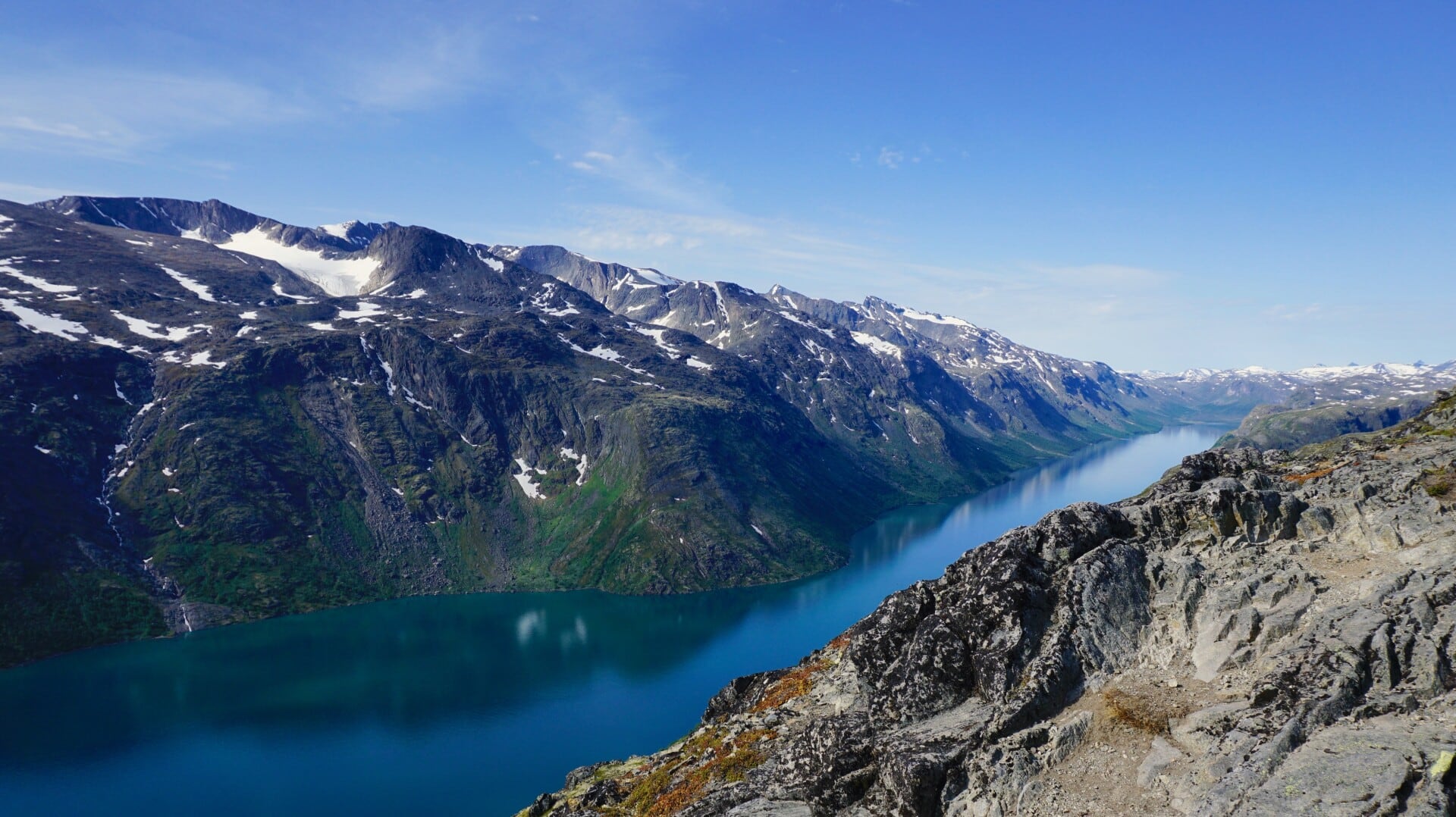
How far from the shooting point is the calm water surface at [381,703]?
89625mm

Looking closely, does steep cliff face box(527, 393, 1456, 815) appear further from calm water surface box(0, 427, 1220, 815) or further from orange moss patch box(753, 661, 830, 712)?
calm water surface box(0, 427, 1220, 815)

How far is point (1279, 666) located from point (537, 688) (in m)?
118

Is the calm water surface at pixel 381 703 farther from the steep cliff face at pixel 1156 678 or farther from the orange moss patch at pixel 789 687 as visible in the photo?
the steep cliff face at pixel 1156 678

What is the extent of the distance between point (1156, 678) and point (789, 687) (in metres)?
21.6

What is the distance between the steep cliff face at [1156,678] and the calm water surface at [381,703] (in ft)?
223

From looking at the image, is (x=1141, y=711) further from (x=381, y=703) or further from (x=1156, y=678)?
(x=381, y=703)

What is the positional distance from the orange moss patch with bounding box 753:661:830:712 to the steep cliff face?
2.06 meters

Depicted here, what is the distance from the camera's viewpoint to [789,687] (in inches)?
1670

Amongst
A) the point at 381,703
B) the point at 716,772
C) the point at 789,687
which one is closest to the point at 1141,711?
the point at 716,772

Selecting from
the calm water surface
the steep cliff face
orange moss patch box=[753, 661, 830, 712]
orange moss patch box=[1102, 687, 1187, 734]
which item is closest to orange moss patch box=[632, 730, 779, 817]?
the steep cliff face

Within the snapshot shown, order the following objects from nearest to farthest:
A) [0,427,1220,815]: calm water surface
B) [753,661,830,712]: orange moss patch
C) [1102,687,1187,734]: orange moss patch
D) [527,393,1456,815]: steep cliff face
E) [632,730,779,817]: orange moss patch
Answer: [527,393,1456,815]: steep cliff face, [1102,687,1187,734]: orange moss patch, [632,730,779,817]: orange moss patch, [753,661,830,712]: orange moss patch, [0,427,1220,815]: calm water surface

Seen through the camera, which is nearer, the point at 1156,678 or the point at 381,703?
the point at 1156,678

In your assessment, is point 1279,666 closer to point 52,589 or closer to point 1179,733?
point 1179,733

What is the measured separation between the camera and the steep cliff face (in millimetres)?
19484
